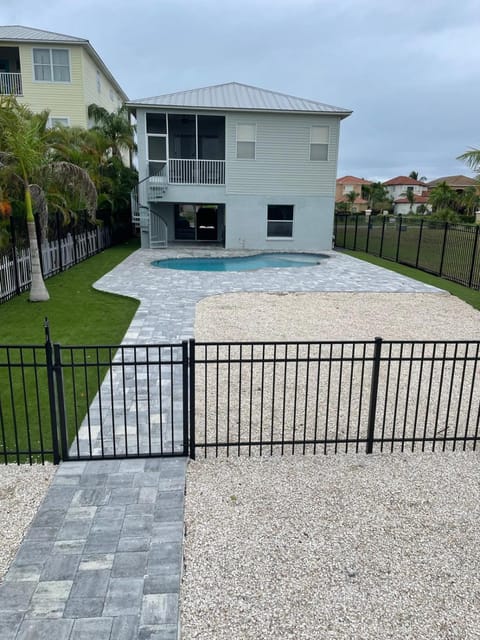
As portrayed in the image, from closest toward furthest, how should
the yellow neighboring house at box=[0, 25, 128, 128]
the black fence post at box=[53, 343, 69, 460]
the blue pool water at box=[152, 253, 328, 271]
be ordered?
the black fence post at box=[53, 343, 69, 460]
the blue pool water at box=[152, 253, 328, 271]
the yellow neighboring house at box=[0, 25, 128, 128]

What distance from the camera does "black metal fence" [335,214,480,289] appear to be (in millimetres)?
15555

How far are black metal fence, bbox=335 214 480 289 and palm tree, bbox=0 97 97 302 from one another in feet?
37.8

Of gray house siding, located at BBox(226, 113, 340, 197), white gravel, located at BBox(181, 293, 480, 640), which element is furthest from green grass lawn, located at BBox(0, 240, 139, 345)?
gray house siding, located at BBox(226, 113, 340, 197)

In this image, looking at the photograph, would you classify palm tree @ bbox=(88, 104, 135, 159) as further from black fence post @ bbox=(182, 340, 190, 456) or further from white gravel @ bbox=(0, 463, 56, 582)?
white gravel @ bbox=(0, 463, 56, 582)

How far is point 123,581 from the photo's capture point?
330 centimetres

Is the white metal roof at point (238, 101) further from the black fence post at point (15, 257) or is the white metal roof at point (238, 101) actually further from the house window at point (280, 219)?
the black fence post at point (15, 257)

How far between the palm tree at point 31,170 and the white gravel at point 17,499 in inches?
314

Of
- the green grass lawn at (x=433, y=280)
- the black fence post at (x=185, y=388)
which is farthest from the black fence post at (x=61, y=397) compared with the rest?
the green grass lawn at (x=433, y=280)

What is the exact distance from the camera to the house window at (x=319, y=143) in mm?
23703

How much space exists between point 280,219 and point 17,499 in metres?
22.0

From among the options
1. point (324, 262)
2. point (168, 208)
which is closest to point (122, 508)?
point (324, 262)

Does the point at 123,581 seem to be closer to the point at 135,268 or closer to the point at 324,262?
the point at 135,268

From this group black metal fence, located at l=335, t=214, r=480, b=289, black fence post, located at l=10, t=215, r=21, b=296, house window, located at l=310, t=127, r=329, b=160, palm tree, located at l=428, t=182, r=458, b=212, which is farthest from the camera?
Answer: palm tree, located at l=428, t=182, r=458, b=212

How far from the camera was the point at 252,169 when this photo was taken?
23750 millimetres
